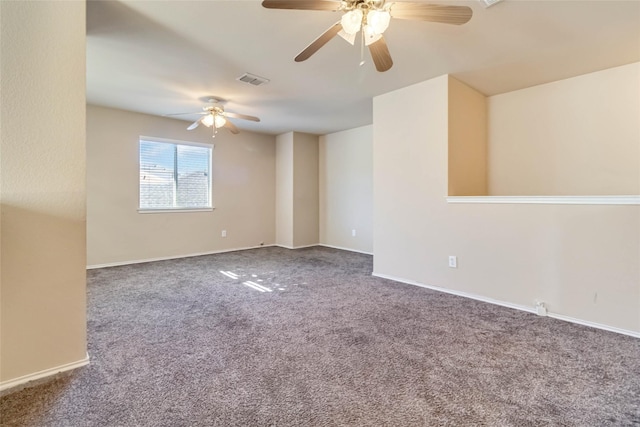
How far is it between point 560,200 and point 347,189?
3.75m

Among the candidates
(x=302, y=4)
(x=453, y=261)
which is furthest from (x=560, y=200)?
(x=302, y=4)

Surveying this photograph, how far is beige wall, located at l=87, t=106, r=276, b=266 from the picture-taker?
14.5ft

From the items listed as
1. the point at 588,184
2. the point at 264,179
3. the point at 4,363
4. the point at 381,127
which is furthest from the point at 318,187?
the point at 4,363

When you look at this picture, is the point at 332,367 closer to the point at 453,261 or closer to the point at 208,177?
the point at 453,261

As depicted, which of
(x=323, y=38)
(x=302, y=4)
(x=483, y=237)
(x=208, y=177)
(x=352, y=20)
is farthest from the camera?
(x=208, y=177)

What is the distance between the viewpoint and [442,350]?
2.03 metres

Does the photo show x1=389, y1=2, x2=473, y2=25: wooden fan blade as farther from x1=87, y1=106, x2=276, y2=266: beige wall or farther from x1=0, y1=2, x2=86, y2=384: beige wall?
x1=87, y1=106, x2=276, y2=266: beige wall

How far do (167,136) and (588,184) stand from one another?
5929mm

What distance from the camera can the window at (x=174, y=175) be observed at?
4.89 metres

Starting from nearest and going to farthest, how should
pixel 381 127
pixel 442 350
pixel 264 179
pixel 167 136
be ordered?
pixel 442 350 → pixel 381 127 → pixel 167 136 → pixel 264 179

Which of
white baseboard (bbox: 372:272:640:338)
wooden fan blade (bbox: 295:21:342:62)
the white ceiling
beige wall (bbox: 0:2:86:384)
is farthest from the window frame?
wooden fan blade (bbox: 295:21:342:62)

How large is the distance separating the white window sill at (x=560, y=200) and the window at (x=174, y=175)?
14.2 feet

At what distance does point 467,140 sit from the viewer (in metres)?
3.57

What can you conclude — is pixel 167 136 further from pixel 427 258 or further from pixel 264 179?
pixel 427 258
